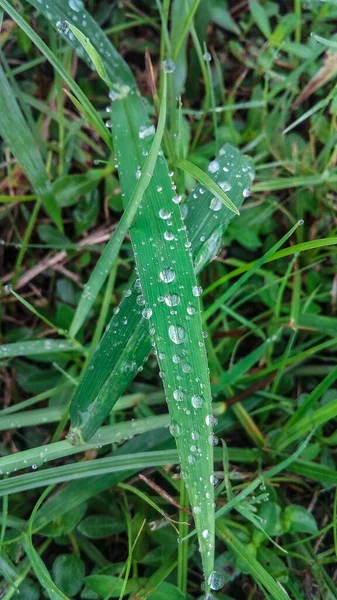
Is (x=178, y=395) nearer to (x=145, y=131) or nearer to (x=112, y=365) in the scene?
(x=112, y=365)

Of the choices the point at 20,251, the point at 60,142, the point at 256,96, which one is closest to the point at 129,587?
the point at 20,251

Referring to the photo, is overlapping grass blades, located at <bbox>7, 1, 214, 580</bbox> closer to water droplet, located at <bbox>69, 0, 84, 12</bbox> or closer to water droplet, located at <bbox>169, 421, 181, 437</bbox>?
water droplet, located at <bbox>169, 421, 181, 437</bbox>

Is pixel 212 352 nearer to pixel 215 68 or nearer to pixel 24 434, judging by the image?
pixel 24 434

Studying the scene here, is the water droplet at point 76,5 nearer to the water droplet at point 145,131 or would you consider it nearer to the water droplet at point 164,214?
the water droplet at point 145,131

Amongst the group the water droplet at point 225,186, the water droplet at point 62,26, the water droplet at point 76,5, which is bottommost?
the water droplet at point 225,186

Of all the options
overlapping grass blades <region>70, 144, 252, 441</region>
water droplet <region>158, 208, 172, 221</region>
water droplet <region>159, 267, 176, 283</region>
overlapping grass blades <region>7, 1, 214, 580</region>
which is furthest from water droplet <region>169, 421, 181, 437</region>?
water droplet <region>158, 208, 172, 221</region>

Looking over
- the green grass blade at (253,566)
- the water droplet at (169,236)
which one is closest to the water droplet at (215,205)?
the water droplet at (169,236)

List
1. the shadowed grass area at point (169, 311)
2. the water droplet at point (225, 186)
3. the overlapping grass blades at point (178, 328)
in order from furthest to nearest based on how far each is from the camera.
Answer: the water droplet at point (225, 186), the shadowed grass area at point (169, 311), the overlapping grass blades at point (178, 328)

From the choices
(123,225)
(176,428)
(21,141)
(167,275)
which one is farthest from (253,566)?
(21,141)
